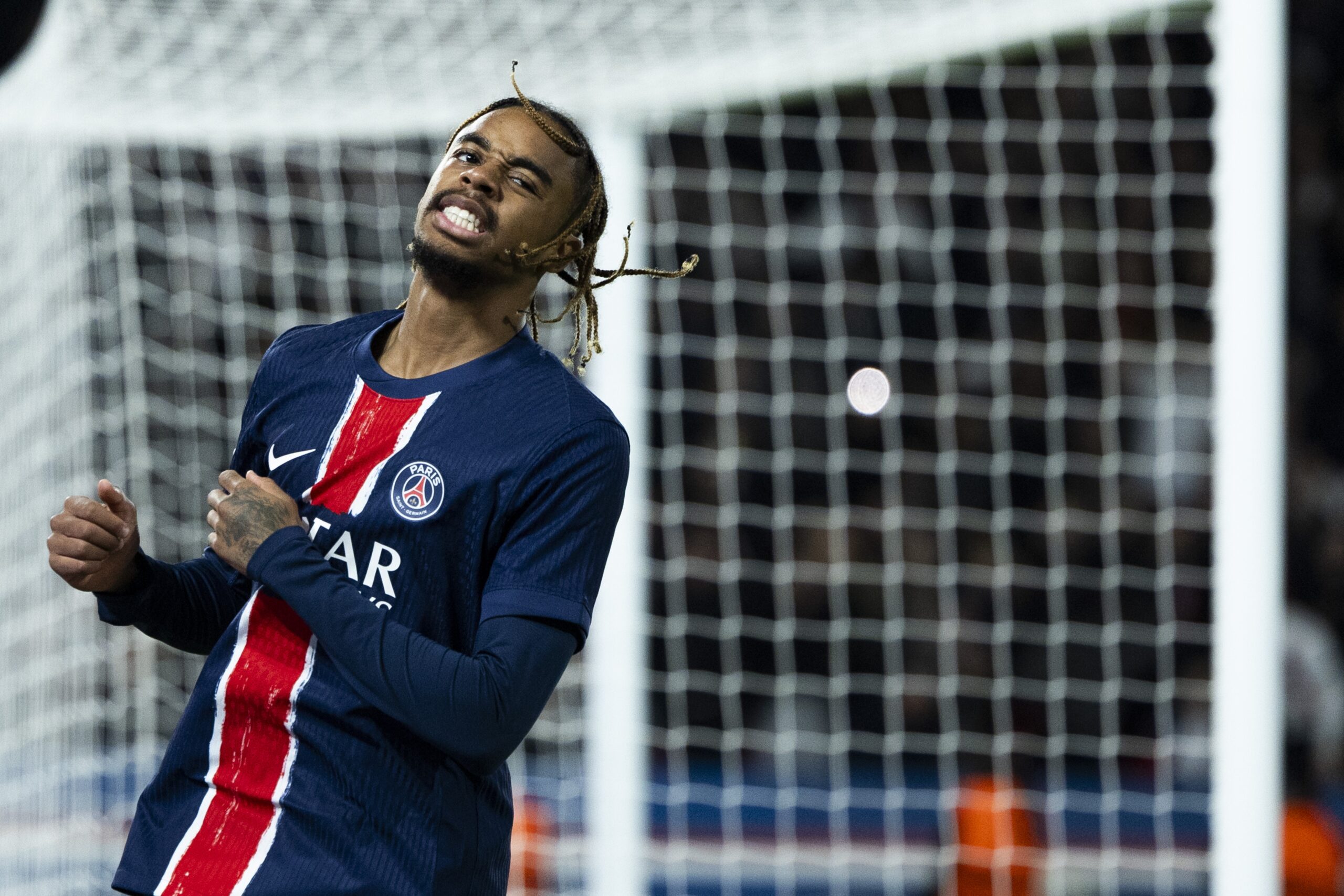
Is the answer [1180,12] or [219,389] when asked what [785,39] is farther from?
[219,389]

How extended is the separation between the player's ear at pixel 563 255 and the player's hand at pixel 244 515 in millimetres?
355

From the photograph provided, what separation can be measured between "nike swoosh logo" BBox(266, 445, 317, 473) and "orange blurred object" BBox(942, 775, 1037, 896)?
2.74m

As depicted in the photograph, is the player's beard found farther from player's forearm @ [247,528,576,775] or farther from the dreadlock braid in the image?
player's forearm @ [247,528,576,775]

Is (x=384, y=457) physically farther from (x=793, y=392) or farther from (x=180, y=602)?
(x=793, y=392)

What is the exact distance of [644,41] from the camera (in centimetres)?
331

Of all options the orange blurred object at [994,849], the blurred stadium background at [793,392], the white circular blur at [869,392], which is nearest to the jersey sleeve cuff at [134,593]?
the blurred stadium background at [793,392]

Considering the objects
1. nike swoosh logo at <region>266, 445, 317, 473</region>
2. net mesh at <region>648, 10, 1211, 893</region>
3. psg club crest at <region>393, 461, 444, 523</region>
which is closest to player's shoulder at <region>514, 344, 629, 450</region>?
psg club crest at <region>393, 461, 444, 523</region>

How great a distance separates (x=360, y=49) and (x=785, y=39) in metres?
1.00

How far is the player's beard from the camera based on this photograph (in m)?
1.36

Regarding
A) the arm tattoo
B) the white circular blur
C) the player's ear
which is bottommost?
the arm tattoo

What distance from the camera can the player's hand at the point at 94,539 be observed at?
1.33m

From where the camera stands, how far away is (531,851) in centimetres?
350

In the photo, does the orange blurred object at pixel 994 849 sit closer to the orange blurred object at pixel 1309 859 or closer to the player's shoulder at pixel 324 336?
the orange blurred object at pixel 1309 859

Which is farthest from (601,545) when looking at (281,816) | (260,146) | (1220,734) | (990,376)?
(990,376)
